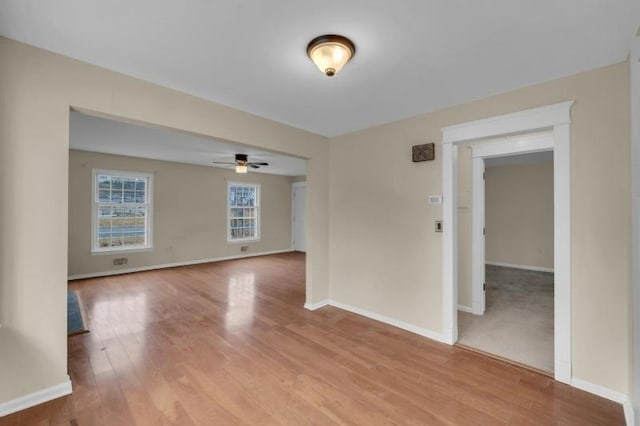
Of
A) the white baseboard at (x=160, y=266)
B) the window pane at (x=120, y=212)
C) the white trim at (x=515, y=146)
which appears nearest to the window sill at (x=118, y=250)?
the window pane at (x=120, y=212)

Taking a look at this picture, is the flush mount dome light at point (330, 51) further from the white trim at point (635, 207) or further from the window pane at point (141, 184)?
the window pane at point (141, 184)

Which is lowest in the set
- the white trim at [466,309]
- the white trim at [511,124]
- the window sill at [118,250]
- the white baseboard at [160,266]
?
the white trim at [466,309]

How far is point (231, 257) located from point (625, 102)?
25.0ft

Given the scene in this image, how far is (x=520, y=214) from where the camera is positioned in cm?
684

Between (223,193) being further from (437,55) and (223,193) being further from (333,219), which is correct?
(437,55)

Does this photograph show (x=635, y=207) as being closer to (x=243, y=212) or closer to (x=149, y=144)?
(x=149, y=144)

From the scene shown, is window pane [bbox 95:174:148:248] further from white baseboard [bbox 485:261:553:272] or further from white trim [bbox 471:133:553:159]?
white baseboard [bbox 485:261:553:272]

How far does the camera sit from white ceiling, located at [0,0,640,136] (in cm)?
151

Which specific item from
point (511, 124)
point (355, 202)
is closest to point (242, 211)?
point (355, 202)

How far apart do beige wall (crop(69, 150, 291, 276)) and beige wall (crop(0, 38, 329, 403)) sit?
14.3ft

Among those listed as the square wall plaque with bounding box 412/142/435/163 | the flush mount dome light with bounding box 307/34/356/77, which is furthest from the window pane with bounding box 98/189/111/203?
the square wall plaque with bounding box 412/142/435/163

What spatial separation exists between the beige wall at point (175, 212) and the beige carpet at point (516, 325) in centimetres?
600

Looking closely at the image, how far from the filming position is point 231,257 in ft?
25.1

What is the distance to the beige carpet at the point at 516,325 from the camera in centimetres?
268
